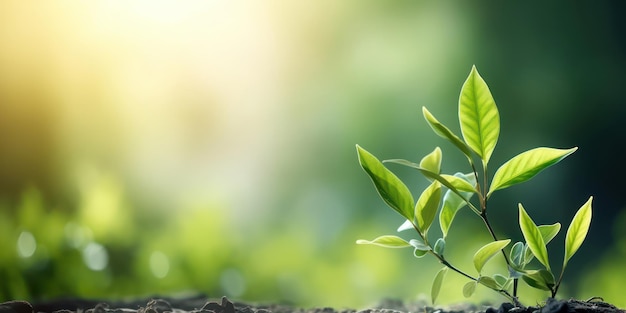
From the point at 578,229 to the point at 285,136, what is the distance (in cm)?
139

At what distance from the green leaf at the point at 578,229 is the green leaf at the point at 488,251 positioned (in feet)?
0.27

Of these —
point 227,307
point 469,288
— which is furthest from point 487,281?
point 227,307

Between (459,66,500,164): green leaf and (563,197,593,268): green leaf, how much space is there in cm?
12

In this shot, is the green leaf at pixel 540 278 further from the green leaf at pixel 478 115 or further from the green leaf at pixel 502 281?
the green leaf at pixel 478 115

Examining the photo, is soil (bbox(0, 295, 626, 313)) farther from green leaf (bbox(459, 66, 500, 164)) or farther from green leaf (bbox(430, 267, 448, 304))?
green leaf (bbox(459, 66, 500, 164))

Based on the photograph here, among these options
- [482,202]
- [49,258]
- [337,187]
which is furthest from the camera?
[337,187]

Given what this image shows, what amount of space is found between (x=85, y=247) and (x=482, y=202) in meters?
1.50

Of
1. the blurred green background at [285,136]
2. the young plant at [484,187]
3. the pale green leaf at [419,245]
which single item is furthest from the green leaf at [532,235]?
the blurred green background at [285,136]

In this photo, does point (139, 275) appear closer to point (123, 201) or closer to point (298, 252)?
point (123, 201)

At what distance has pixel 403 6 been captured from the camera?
6.84ft

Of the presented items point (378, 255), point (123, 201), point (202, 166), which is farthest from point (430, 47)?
point (123, 201)

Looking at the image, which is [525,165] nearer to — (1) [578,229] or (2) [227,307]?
(1) [578,229]

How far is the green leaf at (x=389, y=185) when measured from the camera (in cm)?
66

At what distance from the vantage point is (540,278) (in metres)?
0.66
